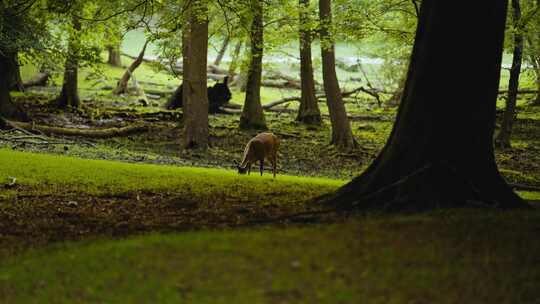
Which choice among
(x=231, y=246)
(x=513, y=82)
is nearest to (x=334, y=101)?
(x=513, y=82)

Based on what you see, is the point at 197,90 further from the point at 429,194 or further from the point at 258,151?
the point at 429,194

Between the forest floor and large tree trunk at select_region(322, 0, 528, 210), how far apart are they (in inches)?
24.3

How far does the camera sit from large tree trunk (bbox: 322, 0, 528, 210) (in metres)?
7.24

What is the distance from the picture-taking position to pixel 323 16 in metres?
22.0

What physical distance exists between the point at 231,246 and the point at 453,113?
3.24 m

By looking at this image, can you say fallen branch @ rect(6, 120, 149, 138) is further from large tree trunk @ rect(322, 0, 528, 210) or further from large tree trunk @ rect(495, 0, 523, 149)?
large tree trunk @ rect(322, 0, 528, 210)

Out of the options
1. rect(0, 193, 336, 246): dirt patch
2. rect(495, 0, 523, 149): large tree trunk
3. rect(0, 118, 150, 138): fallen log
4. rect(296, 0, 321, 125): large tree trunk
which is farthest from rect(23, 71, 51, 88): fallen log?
rect(0, 193, 336, 246): dirt patch

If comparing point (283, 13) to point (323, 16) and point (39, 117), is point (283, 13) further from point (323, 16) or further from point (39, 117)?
point (39, 117)

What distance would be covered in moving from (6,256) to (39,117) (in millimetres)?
18763

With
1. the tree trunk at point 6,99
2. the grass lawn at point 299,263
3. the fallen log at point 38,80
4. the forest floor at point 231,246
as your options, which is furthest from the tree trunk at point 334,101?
the fallen log at point 38,80

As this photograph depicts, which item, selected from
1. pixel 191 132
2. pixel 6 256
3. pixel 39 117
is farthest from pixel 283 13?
pixel 6 256

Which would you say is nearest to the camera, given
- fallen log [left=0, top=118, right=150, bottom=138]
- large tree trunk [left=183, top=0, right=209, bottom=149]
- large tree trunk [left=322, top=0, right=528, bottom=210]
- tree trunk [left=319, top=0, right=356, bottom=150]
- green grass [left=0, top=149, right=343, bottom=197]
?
large tree trunk [left=322, top=0, right=528, bottom=210]

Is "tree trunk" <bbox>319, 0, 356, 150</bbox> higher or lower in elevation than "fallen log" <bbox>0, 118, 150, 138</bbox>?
higher

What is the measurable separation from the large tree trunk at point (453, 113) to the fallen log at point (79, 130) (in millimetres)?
14780
